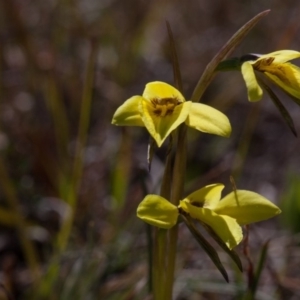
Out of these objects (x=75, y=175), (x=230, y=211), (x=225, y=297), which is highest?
(x=230, y=211)

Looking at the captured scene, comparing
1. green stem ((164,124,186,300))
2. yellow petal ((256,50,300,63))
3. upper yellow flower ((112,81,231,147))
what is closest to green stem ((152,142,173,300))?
green stem ((164,124,186,300))

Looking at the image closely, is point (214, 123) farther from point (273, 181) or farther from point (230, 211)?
point (273, 181)

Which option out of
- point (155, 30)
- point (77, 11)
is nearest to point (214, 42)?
point (155, 30)

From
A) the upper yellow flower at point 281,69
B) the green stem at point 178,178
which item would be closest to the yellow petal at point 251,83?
the upper yellow flower at point 281,69

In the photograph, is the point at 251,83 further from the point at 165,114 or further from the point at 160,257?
the point at 160,257

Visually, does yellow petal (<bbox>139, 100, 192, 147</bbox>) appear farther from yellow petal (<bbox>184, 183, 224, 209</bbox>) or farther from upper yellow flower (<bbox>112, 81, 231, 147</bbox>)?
yellow petal (<bbox>184, 183, 224, 209</bbox>)

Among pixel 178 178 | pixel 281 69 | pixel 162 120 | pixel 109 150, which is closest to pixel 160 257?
pixel 178 178
